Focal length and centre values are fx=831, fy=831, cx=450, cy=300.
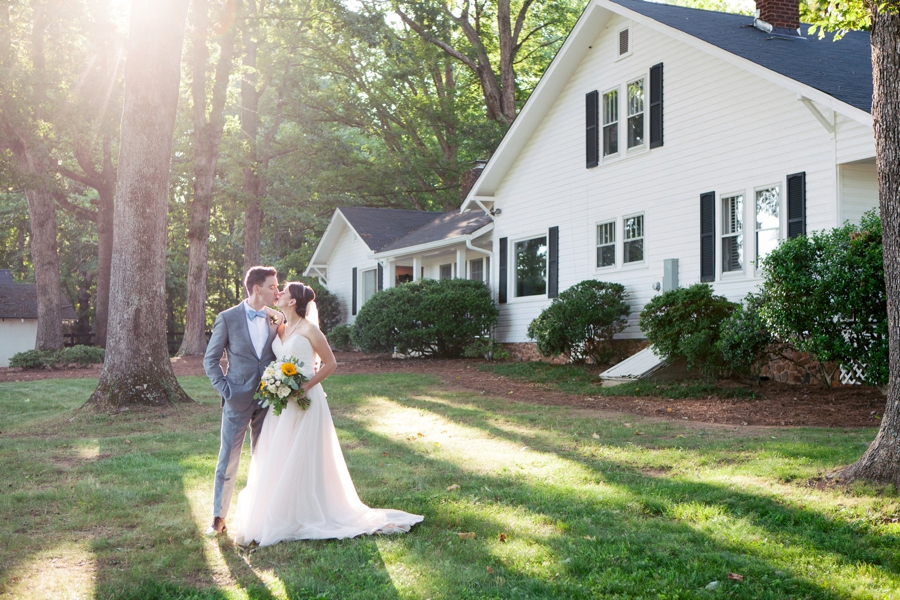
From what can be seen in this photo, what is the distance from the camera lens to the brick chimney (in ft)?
55.7

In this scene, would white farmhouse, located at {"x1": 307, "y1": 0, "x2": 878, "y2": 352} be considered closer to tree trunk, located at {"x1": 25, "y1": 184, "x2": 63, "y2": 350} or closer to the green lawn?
the green lawn

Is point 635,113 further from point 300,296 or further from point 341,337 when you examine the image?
point 341,337

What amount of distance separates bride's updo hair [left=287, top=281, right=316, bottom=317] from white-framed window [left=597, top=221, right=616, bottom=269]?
12558 millimetres

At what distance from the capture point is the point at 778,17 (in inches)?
672

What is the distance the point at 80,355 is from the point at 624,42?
17182 millimetres

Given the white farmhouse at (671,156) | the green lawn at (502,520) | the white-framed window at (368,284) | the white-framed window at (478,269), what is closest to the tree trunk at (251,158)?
the white-framed window at (368,284)

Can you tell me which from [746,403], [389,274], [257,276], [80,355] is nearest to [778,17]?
[746,403]

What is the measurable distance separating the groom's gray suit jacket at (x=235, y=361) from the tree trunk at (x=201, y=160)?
Answer: 19216 mm

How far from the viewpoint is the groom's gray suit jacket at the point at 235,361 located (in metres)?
5.52

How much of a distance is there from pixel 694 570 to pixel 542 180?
15796 millimetres

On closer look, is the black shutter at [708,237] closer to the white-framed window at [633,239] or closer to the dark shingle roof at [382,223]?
the white-framed window at [633,239]

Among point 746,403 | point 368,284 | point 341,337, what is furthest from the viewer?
point 368,284

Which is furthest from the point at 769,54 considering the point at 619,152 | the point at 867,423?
the point at 867,423

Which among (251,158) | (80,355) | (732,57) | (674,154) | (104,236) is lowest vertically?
(80,355)
